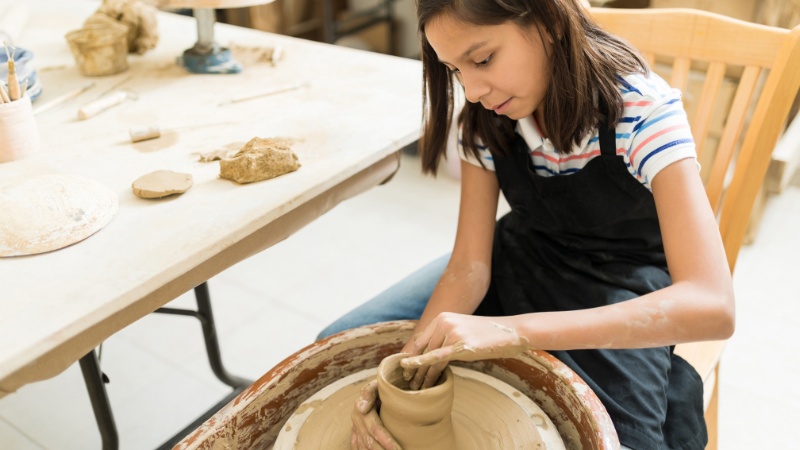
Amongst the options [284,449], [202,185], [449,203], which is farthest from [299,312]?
[284,449]

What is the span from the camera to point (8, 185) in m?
1.19

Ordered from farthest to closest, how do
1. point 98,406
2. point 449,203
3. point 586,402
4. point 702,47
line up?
1. point 449,203
2. point 98,406
3. point 702,47
4. point 586,402

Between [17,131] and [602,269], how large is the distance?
111cm

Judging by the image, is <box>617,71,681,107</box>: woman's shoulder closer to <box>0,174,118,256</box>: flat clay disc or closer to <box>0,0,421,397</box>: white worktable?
<box>0,0,421,397</box>: white worktable

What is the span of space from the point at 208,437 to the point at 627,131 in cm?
80

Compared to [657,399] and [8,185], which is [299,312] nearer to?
[8,185]

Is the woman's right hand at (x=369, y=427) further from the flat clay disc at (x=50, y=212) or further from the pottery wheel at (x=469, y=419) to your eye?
the flat clay disc at (x=50, y=212)

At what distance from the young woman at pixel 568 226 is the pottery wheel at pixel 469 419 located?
7 centimetres

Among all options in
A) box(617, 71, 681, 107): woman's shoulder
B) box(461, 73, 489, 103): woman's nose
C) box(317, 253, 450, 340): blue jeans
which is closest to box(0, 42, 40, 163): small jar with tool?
box(317, 253, 450, 340): blue jeans

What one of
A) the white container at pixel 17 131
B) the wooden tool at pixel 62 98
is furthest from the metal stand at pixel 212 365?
the wooden tool at pixel 62 98

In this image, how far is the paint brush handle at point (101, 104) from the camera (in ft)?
4.78

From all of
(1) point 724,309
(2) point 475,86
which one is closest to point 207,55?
(2) point 475,86

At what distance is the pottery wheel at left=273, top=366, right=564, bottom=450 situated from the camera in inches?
38.7

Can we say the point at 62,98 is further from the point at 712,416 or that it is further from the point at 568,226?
the point at 712,416
